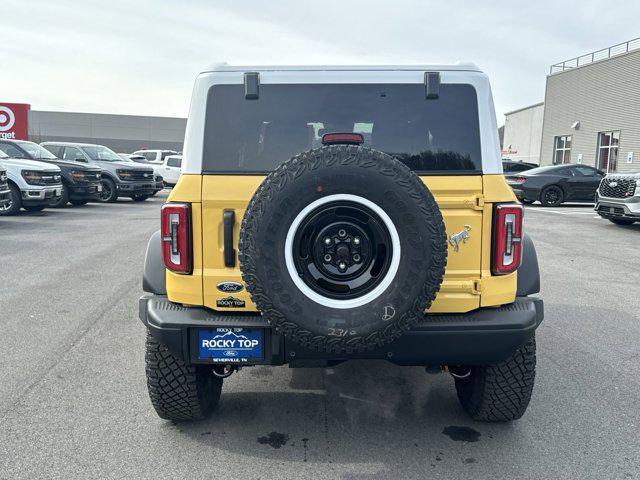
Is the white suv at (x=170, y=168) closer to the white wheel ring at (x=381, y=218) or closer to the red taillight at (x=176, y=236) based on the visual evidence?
the red taillight at (x=176, y=236)

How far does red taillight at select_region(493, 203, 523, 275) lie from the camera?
3027mm

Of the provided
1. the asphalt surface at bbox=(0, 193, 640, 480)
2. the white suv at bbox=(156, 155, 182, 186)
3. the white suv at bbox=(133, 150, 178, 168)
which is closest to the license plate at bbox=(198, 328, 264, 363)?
the asphalt surface at bbox=(0, 193, 640, 480)

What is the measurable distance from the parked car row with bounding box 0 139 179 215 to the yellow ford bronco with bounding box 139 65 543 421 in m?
11.3

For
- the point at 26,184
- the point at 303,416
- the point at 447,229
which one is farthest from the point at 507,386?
the point at 26,184

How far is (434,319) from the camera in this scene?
3018mm

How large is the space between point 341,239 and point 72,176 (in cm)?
1529

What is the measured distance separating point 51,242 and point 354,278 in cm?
891

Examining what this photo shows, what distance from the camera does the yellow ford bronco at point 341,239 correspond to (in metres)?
2.67

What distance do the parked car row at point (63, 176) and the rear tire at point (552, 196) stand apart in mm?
13086

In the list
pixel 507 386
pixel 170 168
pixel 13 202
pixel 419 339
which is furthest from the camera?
pixel 170 168

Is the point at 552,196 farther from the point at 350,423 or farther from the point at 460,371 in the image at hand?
the point at 350,423

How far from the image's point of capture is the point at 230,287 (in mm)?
3037

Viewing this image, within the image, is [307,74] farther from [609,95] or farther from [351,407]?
[609,95]

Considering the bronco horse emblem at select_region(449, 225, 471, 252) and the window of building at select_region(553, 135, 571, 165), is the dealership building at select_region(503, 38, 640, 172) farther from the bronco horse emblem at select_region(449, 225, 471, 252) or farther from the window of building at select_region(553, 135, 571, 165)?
the bronco horse emblem at select_region(449, 225, 471, 252)
